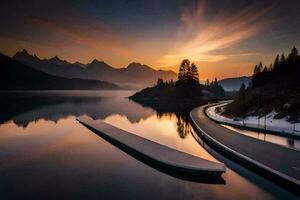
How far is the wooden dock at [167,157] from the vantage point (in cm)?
2297

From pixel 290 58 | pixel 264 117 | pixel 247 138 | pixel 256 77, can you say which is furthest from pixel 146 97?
pixel 247 138

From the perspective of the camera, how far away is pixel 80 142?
3981cm

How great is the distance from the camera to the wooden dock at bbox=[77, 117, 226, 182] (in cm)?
2297

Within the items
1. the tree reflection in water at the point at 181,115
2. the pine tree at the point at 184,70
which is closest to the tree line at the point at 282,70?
the tree reflection in water at the point at 181,115

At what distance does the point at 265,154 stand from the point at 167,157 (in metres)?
11.3

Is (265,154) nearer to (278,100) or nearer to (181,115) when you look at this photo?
(278,100)

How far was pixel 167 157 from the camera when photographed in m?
27.0

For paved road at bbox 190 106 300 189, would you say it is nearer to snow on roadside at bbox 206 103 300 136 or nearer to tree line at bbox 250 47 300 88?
snow on roadside at bbox 206 103 300 136

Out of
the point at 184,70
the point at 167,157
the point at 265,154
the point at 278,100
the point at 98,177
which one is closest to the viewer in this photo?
the point at 98,177

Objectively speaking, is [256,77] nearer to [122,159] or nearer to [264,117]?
[264,117]

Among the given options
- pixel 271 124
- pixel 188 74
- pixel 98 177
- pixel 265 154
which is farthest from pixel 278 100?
pixel 188 74

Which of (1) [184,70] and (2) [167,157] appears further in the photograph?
(1) [184,70]

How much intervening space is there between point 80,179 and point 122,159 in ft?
24.0

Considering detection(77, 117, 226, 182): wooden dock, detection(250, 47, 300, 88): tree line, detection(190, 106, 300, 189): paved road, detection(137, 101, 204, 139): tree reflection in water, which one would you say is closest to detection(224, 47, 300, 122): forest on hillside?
detection(250, 47, 300, 88): tree line
